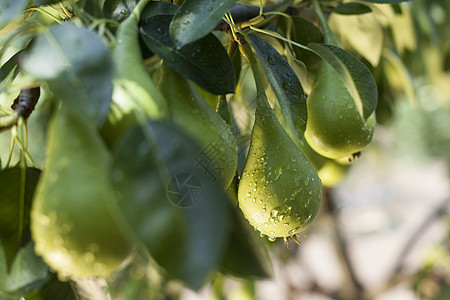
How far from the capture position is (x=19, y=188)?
0.31 meters

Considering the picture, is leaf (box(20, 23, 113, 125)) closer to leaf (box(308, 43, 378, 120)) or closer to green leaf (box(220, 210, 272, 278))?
green leaf (box(220, 210, 272, 278))

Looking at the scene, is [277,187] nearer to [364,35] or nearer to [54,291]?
[54,291]

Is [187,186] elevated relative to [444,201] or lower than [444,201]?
elevated

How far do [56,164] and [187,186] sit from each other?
74 mm

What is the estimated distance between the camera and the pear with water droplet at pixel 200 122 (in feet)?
0.89

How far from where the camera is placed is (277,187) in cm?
31

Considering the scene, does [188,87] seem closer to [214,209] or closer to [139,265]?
[214,209]

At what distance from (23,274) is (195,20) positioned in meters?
0.20

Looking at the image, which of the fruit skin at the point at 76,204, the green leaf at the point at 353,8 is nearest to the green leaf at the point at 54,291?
the fruit skin at the point at 76,204

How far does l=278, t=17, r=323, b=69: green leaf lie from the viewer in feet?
1.43

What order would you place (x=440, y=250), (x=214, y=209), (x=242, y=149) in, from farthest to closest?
(x=440, y=250), (x=242, y=149), (x=214, y=209)

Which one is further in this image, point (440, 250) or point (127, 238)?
point (440, 250)

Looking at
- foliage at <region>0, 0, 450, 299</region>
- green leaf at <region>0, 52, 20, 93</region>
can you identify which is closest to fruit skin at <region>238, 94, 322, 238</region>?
foliage at <region>0, 0, 450, 299</region>

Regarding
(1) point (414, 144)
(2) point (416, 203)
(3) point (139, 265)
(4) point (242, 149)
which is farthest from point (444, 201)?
(1) point (414, 144)
